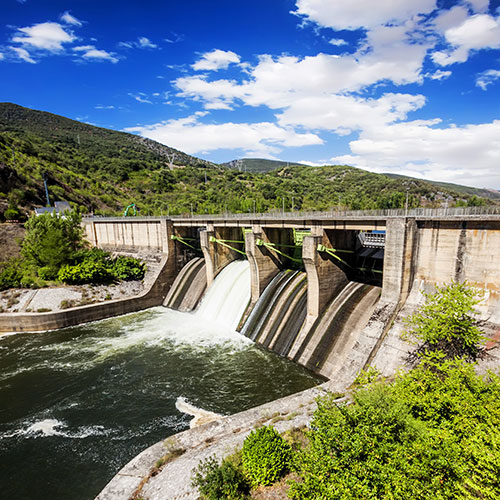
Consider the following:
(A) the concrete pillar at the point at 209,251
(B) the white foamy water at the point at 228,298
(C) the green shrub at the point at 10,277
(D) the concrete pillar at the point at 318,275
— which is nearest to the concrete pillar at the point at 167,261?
(A) the concrete pillar at the point at 209,251

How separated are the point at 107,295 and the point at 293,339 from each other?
21764 mm

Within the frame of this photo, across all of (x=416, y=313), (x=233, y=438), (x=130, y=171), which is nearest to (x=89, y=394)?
(x=233, y=438)

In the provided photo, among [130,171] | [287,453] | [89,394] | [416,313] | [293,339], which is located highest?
[130,171]

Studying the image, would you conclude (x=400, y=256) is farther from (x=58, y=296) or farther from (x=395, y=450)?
(x=58, y=296)

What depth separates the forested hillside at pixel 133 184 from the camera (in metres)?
73.7

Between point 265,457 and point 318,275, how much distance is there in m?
14.7

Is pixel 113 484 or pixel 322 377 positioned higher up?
pixel 113 484

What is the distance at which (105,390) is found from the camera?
1962cm

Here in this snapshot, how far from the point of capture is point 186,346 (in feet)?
83.0

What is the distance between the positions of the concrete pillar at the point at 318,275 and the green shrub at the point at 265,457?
13.3 metres

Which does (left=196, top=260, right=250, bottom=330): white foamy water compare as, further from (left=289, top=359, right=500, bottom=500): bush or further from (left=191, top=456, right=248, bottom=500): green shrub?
(left=289, top=359, right=500, bottom=500): bush

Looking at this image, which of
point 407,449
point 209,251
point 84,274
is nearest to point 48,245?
point 84,274

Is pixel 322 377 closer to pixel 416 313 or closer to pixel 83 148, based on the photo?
pixel 416 313

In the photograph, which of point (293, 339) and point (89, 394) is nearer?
point (89, 394)
